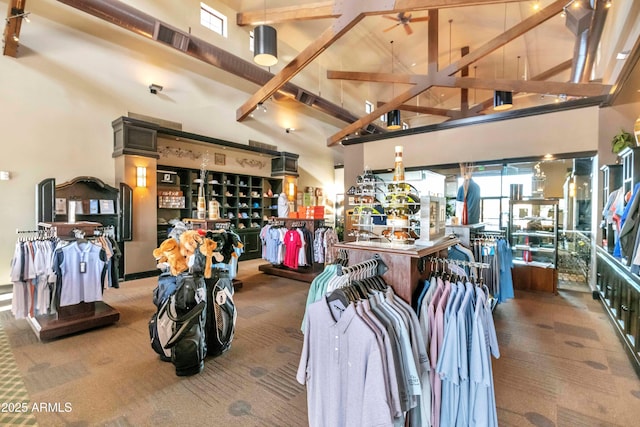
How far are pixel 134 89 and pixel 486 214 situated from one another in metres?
8.10

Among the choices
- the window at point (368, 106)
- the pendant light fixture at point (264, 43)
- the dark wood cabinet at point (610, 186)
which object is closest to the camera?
the dark wood cabinet at point (610, 186)

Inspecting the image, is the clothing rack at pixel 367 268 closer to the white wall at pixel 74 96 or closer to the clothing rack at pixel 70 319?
the clothing rack at pixel 70 319

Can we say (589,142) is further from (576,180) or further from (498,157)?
(498,157)

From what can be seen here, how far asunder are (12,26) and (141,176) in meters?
2.84

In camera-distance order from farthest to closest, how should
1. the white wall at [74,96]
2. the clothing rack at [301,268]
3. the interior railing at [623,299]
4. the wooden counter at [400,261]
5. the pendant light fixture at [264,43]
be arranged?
the clothing rack at [301,268], the pendant light fixture at [264,43], the white wall at [74,96], the interior railing at [623,299], the wooden counter at [400,261]

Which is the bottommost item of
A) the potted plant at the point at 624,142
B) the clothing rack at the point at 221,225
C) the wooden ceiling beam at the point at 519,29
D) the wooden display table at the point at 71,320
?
the wooden display table at the point at 71,320

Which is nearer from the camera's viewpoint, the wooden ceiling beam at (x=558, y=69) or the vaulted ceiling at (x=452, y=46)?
the vaulted ceiling at (x=452, y=46)

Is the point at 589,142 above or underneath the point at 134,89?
underneath

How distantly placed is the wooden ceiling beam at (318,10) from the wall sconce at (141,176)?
176 inches

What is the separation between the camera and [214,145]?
7871 millimetres

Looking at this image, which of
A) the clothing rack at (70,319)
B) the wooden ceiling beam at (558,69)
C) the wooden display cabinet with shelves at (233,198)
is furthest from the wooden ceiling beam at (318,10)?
the wooden ceiling beam at (558,69)

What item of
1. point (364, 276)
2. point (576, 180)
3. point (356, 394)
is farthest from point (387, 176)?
point (356, 394)

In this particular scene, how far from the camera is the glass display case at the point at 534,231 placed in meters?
5.23

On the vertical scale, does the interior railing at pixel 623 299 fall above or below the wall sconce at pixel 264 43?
below
